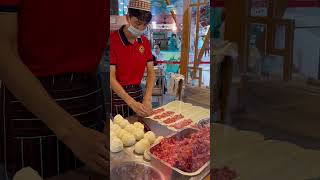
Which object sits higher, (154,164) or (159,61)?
(159,61)

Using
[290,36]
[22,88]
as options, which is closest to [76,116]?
[22,88]

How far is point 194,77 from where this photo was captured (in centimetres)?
113

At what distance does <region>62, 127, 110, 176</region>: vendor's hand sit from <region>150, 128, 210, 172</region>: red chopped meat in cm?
37

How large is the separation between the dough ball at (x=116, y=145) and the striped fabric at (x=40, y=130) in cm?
40

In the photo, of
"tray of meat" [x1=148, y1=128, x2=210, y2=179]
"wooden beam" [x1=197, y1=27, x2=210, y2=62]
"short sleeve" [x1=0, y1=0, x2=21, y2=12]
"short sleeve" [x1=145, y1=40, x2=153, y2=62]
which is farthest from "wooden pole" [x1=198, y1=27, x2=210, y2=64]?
"short sleeve" [x1=0, y1=0, x2=21, y2=12]

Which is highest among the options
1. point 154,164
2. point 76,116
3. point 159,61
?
point 159,61

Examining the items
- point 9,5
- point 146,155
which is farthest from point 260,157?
point 9,5

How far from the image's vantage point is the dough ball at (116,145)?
3.87 ft

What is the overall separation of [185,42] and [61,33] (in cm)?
49

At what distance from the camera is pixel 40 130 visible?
751 millimetres

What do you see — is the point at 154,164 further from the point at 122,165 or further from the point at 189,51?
the point at 189,51

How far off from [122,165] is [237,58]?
51cm

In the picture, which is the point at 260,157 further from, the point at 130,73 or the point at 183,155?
the point at 130,73

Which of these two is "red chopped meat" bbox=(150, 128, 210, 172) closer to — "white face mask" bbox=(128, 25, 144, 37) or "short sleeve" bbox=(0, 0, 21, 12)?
"white face mask" bbox=(128, 25, 144, 37)
